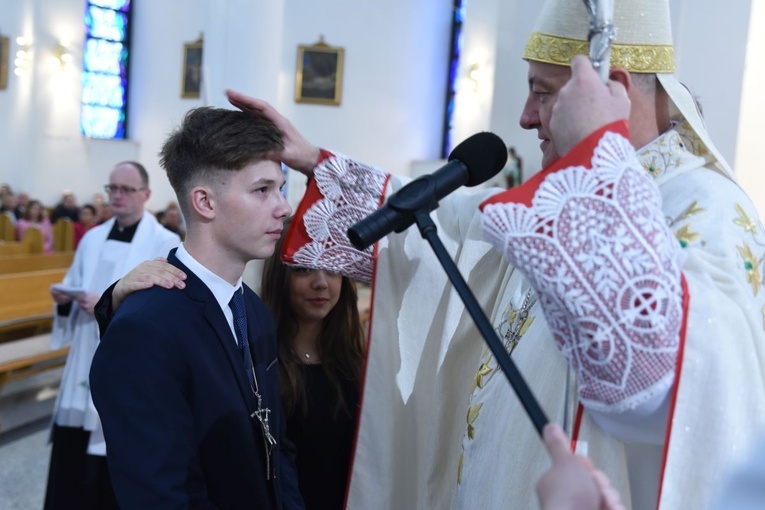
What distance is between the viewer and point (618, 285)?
117cm

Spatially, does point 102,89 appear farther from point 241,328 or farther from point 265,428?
point 265,428

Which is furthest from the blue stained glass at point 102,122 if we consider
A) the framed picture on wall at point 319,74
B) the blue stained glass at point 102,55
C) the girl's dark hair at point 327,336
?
the girl's dark hair at point 327,336

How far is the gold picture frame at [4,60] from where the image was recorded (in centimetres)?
1580

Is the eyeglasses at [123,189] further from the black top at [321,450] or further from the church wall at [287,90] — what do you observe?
the church wall at [287,90]

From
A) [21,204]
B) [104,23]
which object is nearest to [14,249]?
[21,204]

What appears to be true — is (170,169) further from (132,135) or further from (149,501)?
(132,135)

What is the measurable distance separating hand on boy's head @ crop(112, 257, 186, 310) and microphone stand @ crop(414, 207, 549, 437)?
2.66ft

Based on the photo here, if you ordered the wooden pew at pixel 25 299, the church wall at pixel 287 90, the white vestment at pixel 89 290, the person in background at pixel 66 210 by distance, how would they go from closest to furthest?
the white vestment at pixel 89 290
the wooden pew at pixel 25 299
the person in background at pixel 66 210
the church wall at pixel 287 90

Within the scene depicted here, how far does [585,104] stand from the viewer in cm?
128

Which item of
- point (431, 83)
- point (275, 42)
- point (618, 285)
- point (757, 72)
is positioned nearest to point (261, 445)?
point (618, 285)

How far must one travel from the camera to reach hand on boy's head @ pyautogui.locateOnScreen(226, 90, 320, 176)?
202 centimetres

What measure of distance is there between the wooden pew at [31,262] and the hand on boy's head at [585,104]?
806cm

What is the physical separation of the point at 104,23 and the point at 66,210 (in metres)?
4.44

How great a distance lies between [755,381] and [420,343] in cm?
106
